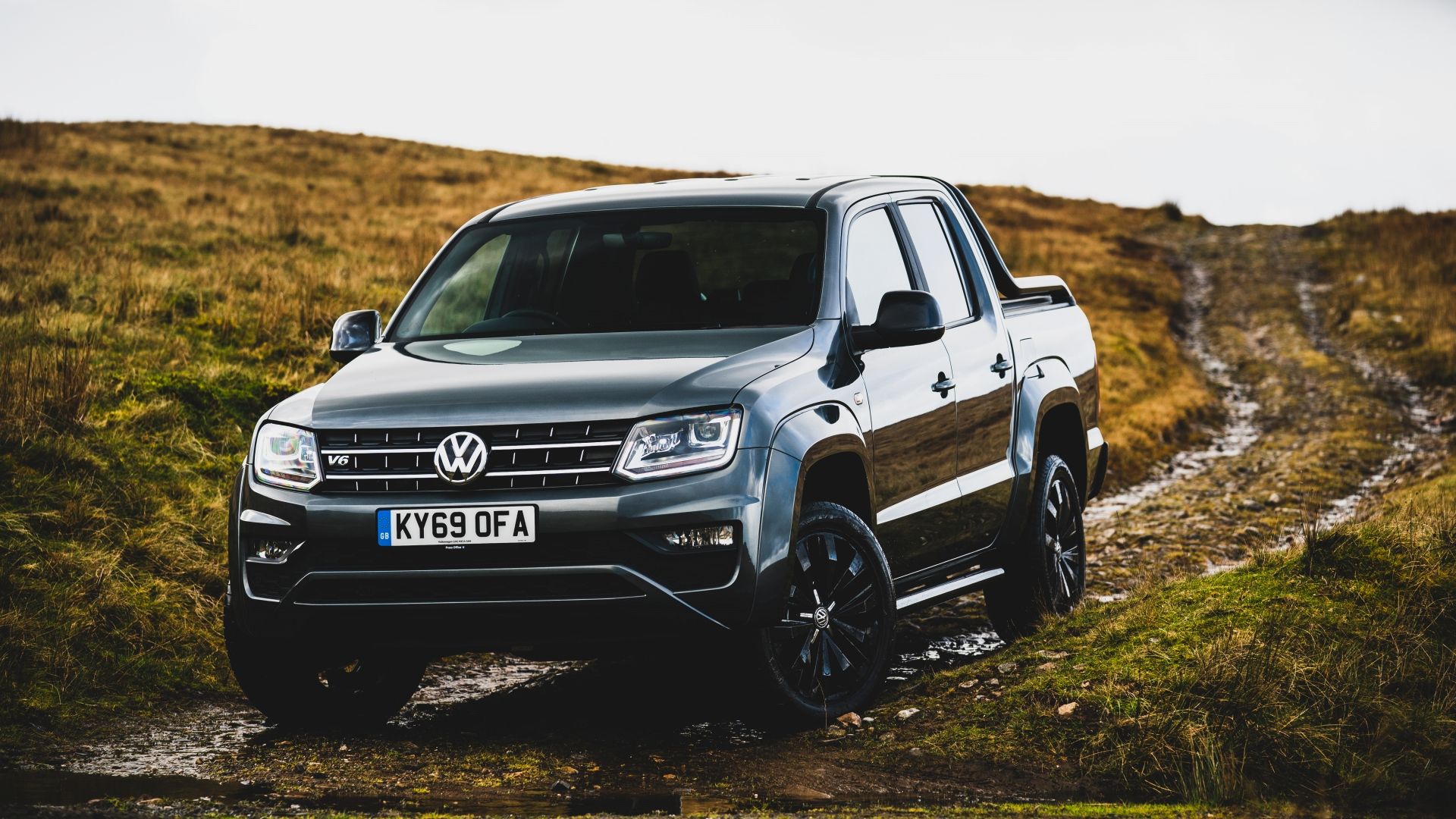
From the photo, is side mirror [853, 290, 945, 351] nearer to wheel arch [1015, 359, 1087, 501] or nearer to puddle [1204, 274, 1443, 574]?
wheel arch [1015, 359, 1087, 501]

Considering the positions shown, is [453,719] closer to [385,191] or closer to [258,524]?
[258,524]

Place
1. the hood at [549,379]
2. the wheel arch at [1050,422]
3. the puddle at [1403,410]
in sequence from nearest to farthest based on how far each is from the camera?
1. the hood at [549,379]
2. the wheel arch at [1050,422]
3. the puddle at [1403,410]

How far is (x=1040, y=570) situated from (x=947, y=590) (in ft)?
3.13

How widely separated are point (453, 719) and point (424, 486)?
1549mm

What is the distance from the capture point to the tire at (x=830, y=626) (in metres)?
5.25

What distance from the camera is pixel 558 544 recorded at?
482cm

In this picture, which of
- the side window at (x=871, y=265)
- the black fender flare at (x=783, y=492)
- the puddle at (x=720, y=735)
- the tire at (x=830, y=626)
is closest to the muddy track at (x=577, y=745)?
the puddle at (x=720, y=735)

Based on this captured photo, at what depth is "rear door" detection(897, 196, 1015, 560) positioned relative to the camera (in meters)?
6.69

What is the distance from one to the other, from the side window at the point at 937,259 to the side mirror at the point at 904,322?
0.98m

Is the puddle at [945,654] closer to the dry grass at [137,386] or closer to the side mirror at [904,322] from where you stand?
the side mirror at [904,322]

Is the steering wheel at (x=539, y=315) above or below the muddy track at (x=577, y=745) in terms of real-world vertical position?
above

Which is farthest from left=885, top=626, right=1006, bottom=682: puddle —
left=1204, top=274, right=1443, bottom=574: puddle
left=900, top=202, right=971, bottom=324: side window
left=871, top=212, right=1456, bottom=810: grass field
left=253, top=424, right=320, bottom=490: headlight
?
left=253, top=424, right=320, bottom=490: headlight

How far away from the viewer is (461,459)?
4.88 meters

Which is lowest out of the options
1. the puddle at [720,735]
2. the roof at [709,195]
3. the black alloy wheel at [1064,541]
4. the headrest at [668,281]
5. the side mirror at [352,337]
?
the puddle at [720,735]
